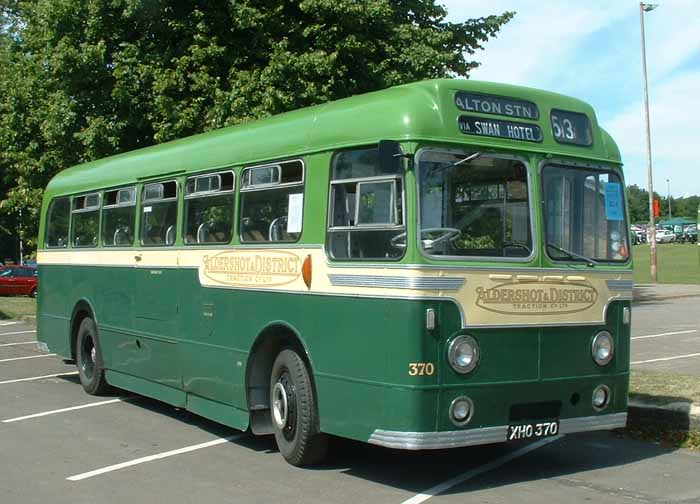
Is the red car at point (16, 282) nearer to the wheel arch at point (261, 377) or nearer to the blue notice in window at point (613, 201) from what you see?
the wheel arch at point (261, 377)

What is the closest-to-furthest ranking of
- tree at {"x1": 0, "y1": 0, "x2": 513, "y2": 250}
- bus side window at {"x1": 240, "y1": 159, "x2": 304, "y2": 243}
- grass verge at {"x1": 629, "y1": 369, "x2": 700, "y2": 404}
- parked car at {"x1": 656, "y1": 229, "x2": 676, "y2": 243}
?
bus side window at {"x1": 240, "y1": 159, "x2": 304, "y2": 243}, grass verge at {"x1": 629, "y1": 369, "x2": 700, "y2": 404}, tree at {"x1": 0, "y1": 0, "x2": 513, "y2": 250}, parked car at {"x1": 656, "y1": 229, "x2": 676, "y2": 243}

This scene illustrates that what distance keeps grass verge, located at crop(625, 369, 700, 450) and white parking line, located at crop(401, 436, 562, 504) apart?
2.90 feet

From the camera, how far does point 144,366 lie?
1107 cm

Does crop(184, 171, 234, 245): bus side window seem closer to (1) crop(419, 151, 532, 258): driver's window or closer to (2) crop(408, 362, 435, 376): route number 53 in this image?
(1) crop(419, 151, 532, 258): driver's window

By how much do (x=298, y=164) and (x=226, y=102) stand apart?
449 inches

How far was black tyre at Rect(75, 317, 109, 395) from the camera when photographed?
40.9 feet

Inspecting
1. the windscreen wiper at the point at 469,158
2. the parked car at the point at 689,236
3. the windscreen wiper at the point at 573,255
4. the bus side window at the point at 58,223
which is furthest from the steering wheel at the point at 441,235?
the parked car at the point at 689,236

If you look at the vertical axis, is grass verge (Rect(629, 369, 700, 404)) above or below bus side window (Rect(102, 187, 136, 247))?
below

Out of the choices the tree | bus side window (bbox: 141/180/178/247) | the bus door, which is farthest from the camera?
the tree

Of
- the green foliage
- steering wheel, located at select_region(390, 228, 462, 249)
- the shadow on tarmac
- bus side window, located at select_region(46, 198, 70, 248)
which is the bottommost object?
the shadow on tarmac

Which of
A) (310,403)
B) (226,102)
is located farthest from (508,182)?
(226,102)

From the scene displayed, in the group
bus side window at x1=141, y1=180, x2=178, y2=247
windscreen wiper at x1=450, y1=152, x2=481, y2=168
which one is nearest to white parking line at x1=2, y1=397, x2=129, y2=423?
bus side window at x1=141, y1=180, x2=178, y2=247

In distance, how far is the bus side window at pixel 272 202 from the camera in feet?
27.1

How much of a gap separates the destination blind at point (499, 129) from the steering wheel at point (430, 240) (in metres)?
0.79
